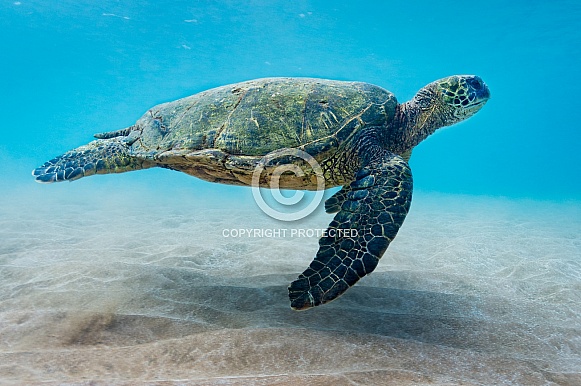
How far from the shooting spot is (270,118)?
4.70 m

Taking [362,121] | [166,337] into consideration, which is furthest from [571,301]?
[166,337]

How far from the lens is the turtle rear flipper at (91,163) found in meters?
5.21

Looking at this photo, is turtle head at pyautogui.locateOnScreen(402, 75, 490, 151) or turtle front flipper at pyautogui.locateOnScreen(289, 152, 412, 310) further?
turtle head at pyautogui.locateOnScreen(402, 75, 490, 151)

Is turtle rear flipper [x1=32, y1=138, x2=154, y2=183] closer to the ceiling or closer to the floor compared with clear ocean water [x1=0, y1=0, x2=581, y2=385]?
closer to the ceiling

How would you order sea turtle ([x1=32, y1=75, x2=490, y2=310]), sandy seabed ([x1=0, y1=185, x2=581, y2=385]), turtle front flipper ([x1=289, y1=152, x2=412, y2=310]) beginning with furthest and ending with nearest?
sea turtle ([x1=32, y1=75, x2=490, y2=310]), turtle front flipper ([x1=289, y1=152, x2=412, y2=310]), sandy seabed ([x1=0, y1=185, x2=581, y2=385])

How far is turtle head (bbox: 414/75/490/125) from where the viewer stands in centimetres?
553

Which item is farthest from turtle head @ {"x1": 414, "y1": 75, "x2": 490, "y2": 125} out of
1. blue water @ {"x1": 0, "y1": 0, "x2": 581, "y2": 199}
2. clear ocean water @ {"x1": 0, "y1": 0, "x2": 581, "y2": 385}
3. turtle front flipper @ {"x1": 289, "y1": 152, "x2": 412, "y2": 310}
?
blue water @ {"x1": 0, "y1": 0, "x2": 581, "y2": 199}

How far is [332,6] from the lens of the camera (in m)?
31.2

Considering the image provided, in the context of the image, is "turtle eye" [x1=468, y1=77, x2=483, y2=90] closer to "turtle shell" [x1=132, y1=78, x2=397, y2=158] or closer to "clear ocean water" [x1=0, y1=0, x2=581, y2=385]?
"turtle shell" [x1=132, y1=78, x2=397, y2=158]

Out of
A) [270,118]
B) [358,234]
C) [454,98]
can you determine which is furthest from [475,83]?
[358,234]

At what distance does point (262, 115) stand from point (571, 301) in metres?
5.16

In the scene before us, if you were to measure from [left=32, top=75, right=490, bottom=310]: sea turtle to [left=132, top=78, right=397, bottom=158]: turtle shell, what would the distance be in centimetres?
2

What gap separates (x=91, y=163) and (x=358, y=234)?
451 cm

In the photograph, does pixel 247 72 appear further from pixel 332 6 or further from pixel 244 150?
pixel 244 150
